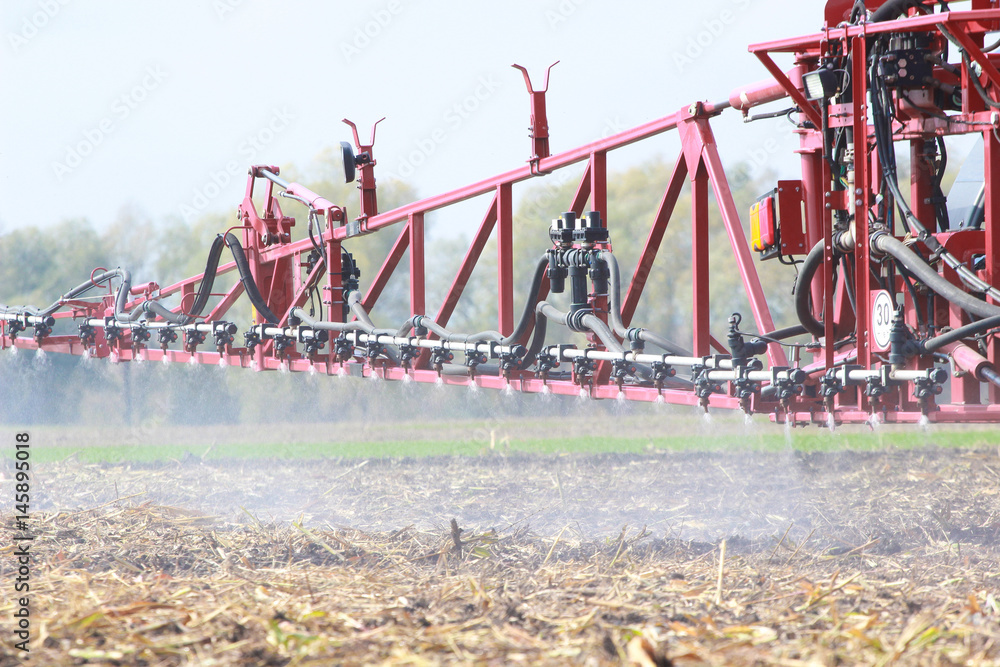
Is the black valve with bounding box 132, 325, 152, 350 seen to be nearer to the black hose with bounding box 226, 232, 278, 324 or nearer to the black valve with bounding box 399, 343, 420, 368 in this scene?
the black hose with bounding box 226, 232, 278, 324

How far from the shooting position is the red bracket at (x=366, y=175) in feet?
31.6

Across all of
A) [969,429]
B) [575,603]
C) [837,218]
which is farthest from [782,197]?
[969,429]

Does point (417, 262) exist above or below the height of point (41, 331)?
above

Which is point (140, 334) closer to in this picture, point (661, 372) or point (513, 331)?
point (513, 331)

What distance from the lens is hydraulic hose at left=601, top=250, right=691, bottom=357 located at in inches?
264

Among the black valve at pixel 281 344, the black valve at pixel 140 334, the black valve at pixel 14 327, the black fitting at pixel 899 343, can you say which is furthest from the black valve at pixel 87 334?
the black fitting at pixel 899 343

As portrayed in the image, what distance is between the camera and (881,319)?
5418 millimetres

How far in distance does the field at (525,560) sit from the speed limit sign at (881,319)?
4.19 ft

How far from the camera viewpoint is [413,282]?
917 centimetres

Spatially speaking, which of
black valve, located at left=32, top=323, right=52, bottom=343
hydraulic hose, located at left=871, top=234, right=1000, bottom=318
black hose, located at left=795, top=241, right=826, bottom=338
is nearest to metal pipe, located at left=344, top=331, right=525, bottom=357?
black hose, located at left=795, top=241, right=826, bottom=338

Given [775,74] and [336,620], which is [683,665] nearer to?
[336,620]

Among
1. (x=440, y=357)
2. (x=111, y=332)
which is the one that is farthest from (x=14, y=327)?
(x=440, y=357)

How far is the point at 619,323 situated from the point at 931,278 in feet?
7.53

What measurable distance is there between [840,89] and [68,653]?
487cm
